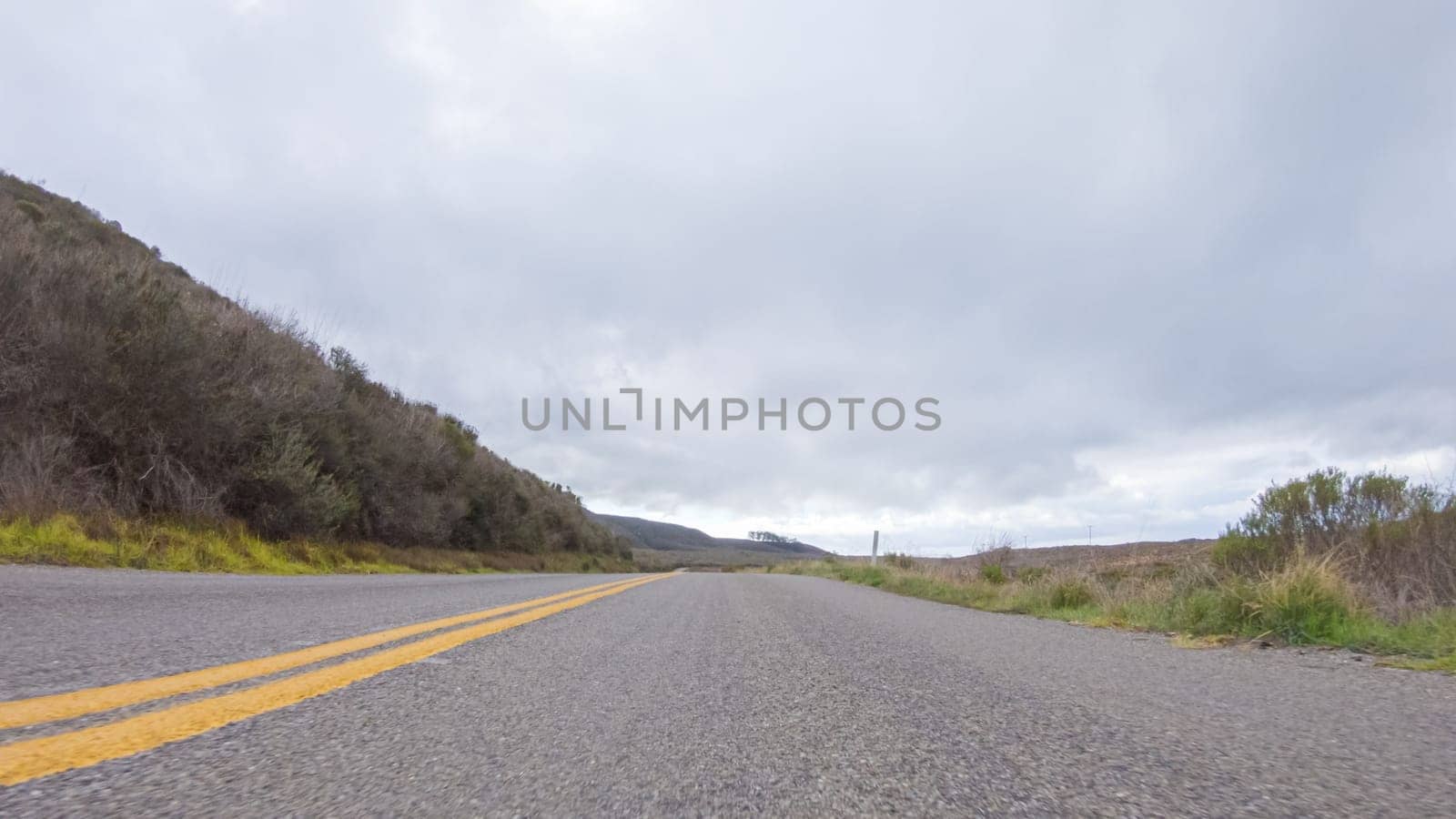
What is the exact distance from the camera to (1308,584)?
4.71 meters

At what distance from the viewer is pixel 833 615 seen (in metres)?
6.10

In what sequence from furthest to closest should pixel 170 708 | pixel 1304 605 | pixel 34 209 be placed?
pixel 34 209 → pixel 1304 605 → pixel 170 708

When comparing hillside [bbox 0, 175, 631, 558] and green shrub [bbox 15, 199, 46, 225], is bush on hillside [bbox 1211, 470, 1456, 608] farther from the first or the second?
green shrub [bbox 15, 199, 46, 225]

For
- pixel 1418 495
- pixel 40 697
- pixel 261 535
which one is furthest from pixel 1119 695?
pixel 261 535

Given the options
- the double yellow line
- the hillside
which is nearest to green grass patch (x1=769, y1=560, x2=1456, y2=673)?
the double yellow line

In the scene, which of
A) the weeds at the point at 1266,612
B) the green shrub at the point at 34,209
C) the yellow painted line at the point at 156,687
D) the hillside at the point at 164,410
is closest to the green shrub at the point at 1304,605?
the weeds at the point at 1266,612

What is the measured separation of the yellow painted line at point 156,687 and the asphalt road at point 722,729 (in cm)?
8

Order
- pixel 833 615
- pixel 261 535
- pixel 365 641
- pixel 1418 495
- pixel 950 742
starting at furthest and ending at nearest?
pixel 261 535, pixel 1418 495, pixel 833 615, pixel 365 641, pixel 950 742

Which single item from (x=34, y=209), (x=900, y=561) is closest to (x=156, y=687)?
(x=900, y=561)

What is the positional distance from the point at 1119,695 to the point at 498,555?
23039 millimetres

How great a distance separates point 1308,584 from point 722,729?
15.9 feet

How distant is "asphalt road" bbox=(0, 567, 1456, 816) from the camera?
1.40 metres

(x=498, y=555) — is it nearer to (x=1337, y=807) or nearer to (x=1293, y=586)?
(x=1293, y=586)

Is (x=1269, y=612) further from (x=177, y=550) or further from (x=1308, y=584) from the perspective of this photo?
(x=177, y=550)
